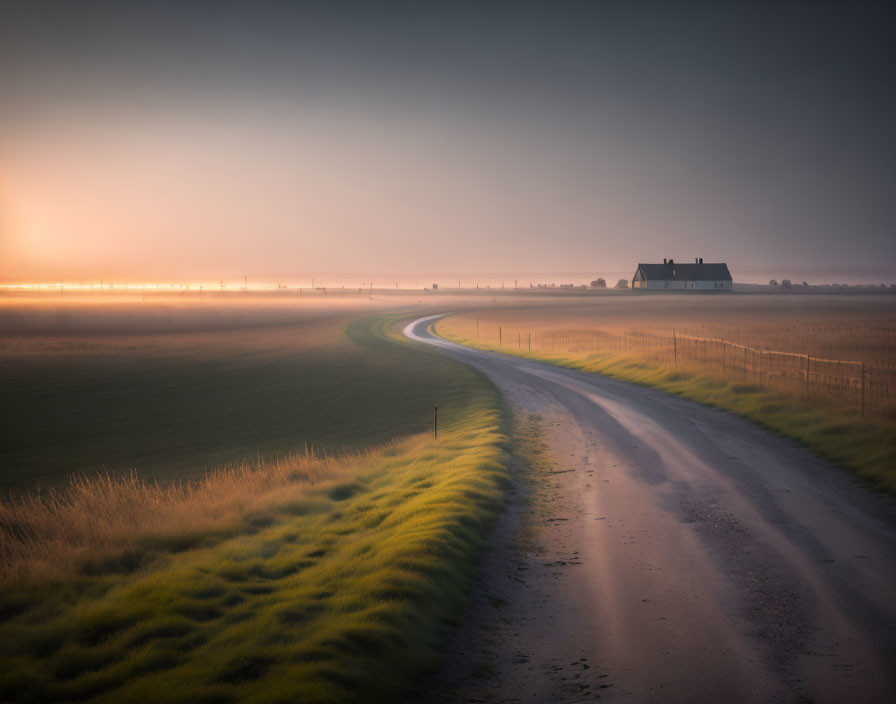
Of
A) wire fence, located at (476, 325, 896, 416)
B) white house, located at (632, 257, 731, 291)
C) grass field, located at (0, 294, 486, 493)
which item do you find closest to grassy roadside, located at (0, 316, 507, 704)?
grass field, located at (0, 294, 486, 493)

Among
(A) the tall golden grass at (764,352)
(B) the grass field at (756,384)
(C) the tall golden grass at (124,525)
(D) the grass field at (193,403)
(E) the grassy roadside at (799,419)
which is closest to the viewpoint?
(C) the tall golden grass at (124,525)

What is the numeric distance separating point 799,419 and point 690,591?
14140mm

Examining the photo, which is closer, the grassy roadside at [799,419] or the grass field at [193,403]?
the grassy roadside at [799,419]

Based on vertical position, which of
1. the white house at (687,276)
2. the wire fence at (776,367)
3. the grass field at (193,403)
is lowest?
the grass field at (193,403)

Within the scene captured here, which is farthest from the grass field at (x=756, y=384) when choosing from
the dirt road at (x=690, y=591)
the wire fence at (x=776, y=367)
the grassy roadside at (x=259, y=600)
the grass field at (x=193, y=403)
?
the grass field at (x=193, y=403)

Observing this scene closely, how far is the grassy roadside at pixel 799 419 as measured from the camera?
1561 centimetres

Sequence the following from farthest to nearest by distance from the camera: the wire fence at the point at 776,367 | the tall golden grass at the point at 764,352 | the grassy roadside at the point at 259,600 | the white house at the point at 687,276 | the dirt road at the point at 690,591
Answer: the white house at the point at 687,276 < the tall golden grass at the point at 764,352 < the wire fence at the point at 776,367 < the dirt road at the point at 690,591 < the grassy roadside at the point at 259,600

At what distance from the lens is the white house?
159 meters

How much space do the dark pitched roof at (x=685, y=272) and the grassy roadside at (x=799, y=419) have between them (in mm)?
133715

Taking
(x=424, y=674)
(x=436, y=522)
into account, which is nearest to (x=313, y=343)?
(x=436, y=522)

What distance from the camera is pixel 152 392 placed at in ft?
118

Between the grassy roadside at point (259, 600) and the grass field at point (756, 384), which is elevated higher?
the grass field at point (756, 384)

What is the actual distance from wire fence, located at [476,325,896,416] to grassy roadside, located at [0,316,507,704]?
15168mm

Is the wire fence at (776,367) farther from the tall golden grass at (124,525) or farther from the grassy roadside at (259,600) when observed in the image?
the tall golden grass at (124,525)
